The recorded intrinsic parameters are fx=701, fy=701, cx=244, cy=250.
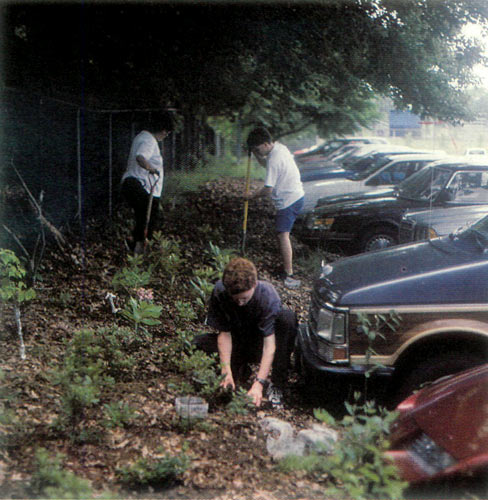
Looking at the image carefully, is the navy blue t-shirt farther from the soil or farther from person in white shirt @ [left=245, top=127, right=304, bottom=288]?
person in white shirt @ [left=245, top=127, right=304, bottom=288]

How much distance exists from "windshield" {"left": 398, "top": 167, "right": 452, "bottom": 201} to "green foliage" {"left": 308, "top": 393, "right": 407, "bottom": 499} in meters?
4.81

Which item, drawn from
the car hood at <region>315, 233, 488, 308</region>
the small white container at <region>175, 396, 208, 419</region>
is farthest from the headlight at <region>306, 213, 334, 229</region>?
the small white container at <region>175, 396, 208, 419</region>

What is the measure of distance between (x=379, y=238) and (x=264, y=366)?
15.2 ft

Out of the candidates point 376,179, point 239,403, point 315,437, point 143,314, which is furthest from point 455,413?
point 376,179

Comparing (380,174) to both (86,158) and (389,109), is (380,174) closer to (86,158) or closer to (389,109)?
(389,109)

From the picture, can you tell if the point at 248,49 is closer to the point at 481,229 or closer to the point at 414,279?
the point at 481,229

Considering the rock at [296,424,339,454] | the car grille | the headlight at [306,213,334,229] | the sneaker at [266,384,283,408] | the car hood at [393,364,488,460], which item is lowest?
the sneaker at [266,384,283,408]

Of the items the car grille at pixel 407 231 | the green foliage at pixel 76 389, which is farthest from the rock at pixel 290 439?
the car grille at pixel 407 231

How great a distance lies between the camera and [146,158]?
8234 mm

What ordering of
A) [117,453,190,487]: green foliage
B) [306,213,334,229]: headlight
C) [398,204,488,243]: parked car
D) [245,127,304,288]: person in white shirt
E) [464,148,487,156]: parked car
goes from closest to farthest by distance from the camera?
[117,453,190,487]: green foliage, [398,204,488,243]: parked car, [245,127,304,288]: person in white shirt, [464,148,487,156]: parked car, [306,213,334,229]: headlight

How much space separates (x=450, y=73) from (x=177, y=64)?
370 cm

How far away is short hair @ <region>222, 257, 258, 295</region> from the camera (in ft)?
14.8

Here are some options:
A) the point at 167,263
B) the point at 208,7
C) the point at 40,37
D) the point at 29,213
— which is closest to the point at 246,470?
the point at 167,263

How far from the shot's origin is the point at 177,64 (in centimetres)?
977
